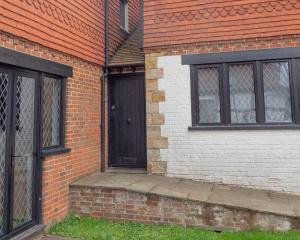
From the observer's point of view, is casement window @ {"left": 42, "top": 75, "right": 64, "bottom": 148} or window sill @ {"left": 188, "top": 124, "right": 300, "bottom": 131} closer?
casement window @ {"left": 42, "top": 75, "right": 64, "bottom": 148}

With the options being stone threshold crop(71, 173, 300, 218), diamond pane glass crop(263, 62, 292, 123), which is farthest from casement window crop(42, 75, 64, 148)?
diamond pane glass crop(263, 62, 292, 123)

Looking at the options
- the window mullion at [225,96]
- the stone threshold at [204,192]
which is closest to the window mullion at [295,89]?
the window mullion at [225,96]

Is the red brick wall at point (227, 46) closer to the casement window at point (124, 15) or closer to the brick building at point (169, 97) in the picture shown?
the brick building at point (169, 97)

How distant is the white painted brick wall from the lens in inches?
211

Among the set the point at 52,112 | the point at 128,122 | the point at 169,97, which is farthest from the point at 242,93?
the point at 52,112

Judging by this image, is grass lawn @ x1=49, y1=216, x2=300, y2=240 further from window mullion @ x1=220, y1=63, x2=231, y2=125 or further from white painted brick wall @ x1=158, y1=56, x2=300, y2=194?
window mullion @ x1=220, y1=63, x2=231, y2=125

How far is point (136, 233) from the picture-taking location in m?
4.33

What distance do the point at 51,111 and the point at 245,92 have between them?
3.70 m

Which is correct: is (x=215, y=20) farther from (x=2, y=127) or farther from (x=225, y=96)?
(x=2, y=127)

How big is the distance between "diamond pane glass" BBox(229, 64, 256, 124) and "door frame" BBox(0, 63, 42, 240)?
3628 millimetres

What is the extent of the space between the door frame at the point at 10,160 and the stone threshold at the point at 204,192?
34.4 inches

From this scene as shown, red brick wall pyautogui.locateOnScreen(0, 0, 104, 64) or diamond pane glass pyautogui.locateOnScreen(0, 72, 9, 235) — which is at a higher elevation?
red brick wall pyautogui.locateOnScreen(0, 0, 104, 64)

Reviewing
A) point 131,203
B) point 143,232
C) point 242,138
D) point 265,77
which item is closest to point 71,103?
point 131,203

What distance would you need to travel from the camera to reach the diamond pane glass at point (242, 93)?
562cm
